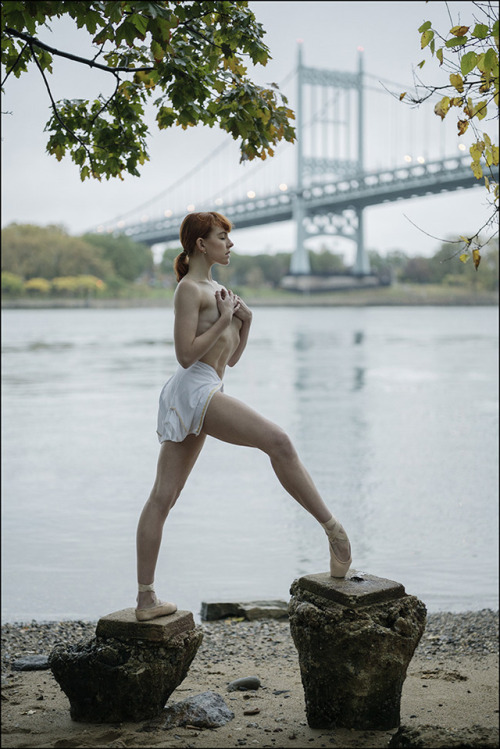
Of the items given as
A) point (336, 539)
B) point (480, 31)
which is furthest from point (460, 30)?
point (336, 539)

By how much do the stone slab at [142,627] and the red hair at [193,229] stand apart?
1.45 metres

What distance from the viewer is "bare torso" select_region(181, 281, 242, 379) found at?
12.7 feet

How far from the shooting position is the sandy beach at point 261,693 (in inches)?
146

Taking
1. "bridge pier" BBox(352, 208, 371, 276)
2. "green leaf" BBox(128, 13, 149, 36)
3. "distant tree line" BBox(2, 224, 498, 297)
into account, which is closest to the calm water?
"green leaf" BBox(128, 13, 149, 36)

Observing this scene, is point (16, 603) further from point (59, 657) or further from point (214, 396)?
point (214, 396)

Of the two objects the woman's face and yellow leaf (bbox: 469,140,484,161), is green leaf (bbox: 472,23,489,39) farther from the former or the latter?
the woman's face

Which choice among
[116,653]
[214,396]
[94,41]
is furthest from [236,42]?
[116,653]

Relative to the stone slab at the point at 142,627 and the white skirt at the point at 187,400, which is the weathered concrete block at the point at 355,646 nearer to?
the stone slab at the point at 142,627

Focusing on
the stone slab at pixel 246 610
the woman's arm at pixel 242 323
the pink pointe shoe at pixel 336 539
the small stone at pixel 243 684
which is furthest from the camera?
the stone slab at pixel 246 610

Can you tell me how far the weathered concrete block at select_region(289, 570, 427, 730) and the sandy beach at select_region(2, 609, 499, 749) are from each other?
9 centimetres

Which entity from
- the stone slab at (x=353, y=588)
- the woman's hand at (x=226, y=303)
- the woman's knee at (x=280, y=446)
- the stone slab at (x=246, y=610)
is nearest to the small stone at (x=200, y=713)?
the stone slab at (x=353, y=588)

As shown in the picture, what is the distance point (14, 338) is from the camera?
6625 cm

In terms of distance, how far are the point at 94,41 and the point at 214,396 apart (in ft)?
5.65

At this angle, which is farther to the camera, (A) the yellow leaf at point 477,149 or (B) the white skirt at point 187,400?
(A) the yellow leaf at point 477,149
